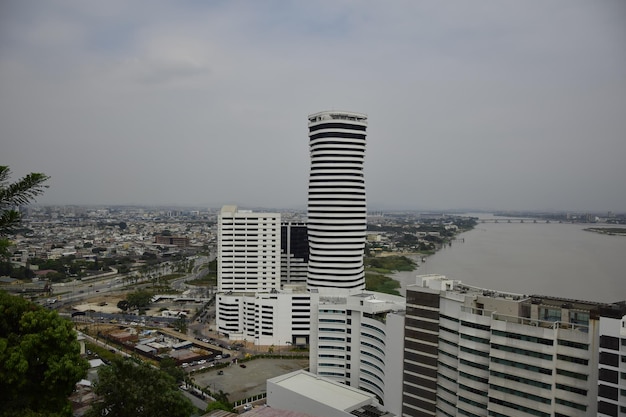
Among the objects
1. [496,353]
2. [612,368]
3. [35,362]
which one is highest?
[35,362]

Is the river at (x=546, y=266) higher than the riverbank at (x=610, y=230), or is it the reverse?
the riverbank at (x=610, y=230)

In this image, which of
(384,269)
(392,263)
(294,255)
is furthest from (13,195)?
(392,263)

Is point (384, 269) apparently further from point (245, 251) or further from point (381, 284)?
point (245, 251)

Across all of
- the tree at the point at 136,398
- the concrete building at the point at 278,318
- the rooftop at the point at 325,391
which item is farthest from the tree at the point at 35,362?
the concrete building at the point at 278,318

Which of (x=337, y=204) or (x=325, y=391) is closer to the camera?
(x=325, y=391)

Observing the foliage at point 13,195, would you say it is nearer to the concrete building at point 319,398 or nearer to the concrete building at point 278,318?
the concrete building at point 319,398

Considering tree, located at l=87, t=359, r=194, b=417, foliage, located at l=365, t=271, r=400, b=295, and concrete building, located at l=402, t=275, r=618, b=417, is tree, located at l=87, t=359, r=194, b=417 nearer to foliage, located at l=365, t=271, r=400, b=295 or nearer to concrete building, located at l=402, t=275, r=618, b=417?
concrete building, located at l=402, t=275, r=618, b=417
